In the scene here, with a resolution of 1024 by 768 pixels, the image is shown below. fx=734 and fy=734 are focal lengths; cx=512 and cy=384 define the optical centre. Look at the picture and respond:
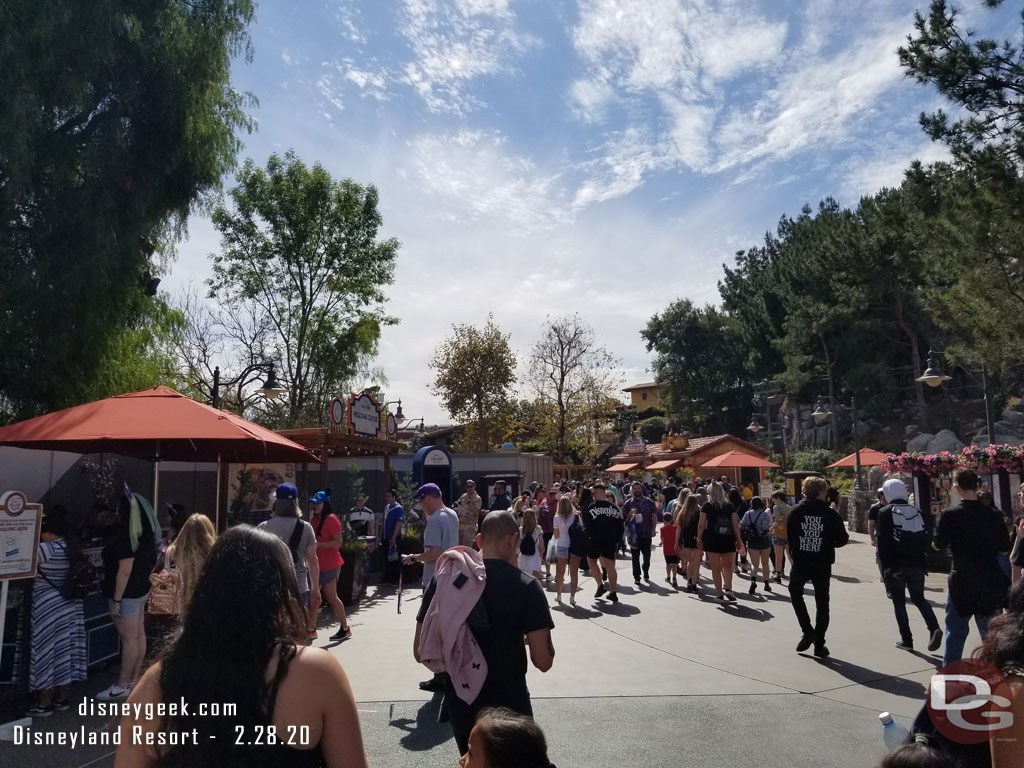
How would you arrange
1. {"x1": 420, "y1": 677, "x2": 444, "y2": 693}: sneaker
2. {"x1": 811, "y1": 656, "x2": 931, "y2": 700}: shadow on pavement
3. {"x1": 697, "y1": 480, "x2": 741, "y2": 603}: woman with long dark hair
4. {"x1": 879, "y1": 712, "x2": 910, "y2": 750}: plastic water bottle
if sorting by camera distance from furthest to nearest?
{"x1": 697, "y1": 480, "x2": 741, "y2": 603}: woman with long dark hair → {"x1": 420, "y1": 677, "x2": 444, "y2": 693}: sneaker → {"x1": 811, "y1": 656, "x2": 931, "y2": 700}: shadow on pavement → {"x1": 879, "y1": 712, "x2": 910, "y2": 750}: plastic water bottle

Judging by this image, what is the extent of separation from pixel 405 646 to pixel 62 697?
3.34 m

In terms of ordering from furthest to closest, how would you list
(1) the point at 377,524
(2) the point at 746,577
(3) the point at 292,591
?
(1) the point at 377,524 < (2) the point at 746,577 < (3) the point at 292,591

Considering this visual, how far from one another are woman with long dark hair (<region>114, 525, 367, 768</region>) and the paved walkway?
3195 millimetres

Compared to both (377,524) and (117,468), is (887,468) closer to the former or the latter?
(377,524)

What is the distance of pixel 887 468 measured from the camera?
50.9 ft

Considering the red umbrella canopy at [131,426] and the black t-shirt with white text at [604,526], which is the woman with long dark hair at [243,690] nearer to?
the red umbrella canopy at [131,426]

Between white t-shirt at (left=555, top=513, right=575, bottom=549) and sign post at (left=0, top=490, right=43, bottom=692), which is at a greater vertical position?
sign post at (left=0, top=490, right=43, bottom=692)

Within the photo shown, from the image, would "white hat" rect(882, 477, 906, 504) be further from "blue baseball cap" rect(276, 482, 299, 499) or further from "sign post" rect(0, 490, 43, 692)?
"sign post" rect(0, 490, 43, 692)

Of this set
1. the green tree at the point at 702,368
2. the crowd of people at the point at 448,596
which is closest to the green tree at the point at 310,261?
the crowd of people at the point at 448,596

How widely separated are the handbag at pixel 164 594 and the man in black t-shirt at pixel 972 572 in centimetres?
637

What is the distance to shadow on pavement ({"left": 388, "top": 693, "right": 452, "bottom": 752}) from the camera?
5111mm

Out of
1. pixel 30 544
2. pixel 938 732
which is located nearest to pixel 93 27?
pixel 30 544

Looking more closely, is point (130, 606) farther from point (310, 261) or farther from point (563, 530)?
point (310, 261)

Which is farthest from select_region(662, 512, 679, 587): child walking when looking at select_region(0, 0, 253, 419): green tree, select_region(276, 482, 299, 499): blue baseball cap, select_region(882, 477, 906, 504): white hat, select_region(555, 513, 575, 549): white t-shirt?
select_region(0, 0, 253, 419): green tree
